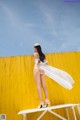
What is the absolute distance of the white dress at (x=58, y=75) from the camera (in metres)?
3.48

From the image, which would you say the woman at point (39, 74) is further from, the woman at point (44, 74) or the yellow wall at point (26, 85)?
the yellow wall at point (26, 85)

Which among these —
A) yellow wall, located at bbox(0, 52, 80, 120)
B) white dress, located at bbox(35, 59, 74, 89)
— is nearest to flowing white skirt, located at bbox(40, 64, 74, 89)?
white dress, located at bbox(35, 59, 74, 89)

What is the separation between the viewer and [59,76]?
11.7 feet

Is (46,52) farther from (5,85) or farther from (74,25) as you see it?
(74,25)

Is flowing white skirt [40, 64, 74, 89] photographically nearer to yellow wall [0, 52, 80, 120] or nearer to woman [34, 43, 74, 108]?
woman [34, 43, 74, 108]

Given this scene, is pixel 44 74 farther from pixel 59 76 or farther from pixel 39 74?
pixel 59 76

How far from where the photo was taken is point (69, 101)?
12.0ft

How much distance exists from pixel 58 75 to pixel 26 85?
65cm

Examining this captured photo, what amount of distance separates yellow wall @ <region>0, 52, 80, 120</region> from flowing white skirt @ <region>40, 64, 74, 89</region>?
31 cm

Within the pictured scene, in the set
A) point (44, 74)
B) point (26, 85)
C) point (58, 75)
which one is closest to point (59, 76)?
point (58, 75)

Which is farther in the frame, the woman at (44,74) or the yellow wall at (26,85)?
the yellow wall at (26,85)

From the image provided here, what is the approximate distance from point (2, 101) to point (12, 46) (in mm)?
1593

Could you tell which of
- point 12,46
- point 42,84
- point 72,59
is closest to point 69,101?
point 42,84

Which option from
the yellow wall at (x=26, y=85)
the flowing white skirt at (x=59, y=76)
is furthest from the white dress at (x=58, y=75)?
the yellow wall at (x=26, y=85)
